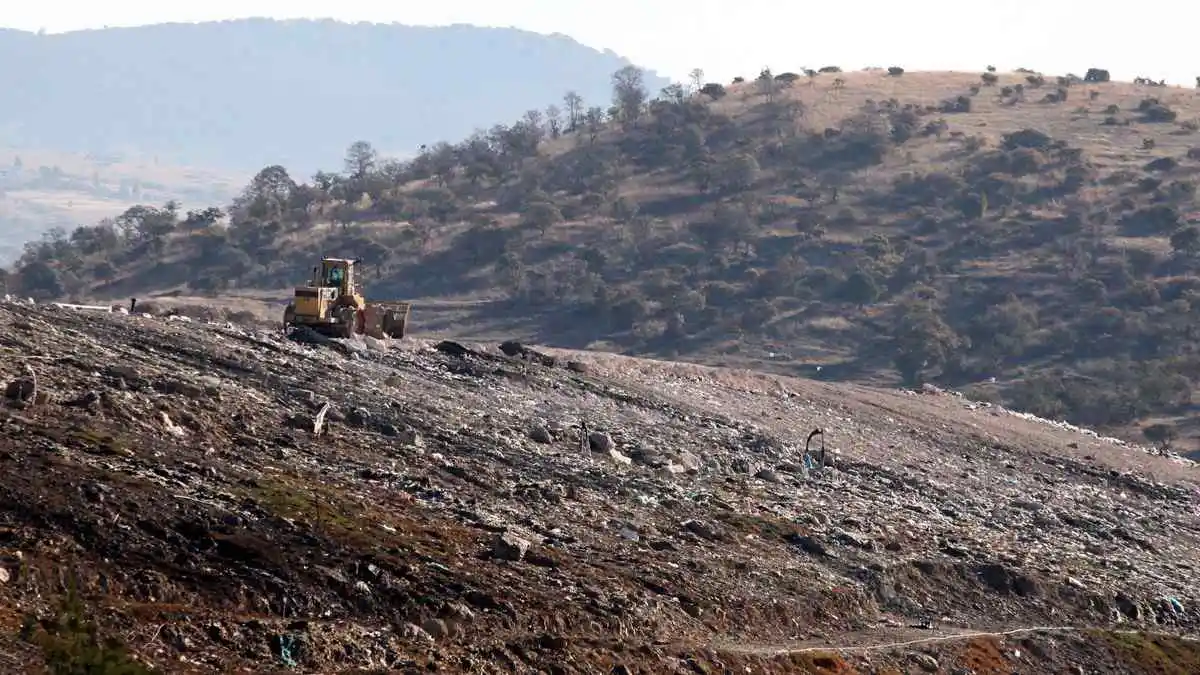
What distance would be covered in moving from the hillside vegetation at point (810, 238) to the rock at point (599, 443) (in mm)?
31195

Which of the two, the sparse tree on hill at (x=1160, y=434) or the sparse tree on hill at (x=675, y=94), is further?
the sparse tree on hill at (x=675, y=94)

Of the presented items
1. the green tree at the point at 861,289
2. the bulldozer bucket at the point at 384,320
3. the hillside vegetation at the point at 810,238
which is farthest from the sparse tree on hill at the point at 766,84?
the bulldozer bucket at the point at 384,320

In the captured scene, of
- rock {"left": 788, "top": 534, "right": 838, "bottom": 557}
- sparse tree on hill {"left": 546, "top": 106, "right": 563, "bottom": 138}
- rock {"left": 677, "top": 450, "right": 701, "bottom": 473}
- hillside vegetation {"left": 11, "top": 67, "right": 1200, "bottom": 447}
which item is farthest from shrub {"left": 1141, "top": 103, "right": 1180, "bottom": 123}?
rock {"left": 788, "top": 534, "right": 838, "bottom": 557}

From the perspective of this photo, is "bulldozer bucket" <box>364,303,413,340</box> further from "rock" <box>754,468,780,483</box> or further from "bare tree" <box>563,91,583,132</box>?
"bare tree" <box>563,91,583,132</box>

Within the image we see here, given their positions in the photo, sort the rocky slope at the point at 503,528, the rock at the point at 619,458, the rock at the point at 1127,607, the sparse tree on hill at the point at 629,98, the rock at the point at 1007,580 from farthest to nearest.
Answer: the sparse tree on hill at the point at 629,98 → the rock at the point at 619,458 → the rock at the point at 1127,607 → the rock at the point at 1007,580 → the rocky slope at the point at 503,528

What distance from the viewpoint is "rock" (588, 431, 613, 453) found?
944 inches

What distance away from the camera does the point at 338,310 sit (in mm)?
31859

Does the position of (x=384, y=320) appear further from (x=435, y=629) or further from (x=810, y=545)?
(x=435, y=629)

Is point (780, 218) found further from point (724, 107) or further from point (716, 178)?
point (724, 107)

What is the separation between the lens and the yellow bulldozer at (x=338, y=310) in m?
31.0

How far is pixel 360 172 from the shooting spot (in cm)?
9475

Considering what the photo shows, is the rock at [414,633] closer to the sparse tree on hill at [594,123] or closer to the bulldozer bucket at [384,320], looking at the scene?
the bulldozer bucket at [384,320]

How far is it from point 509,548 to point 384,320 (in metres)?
16.7

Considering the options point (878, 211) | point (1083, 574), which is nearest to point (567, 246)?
point (878, 211)
